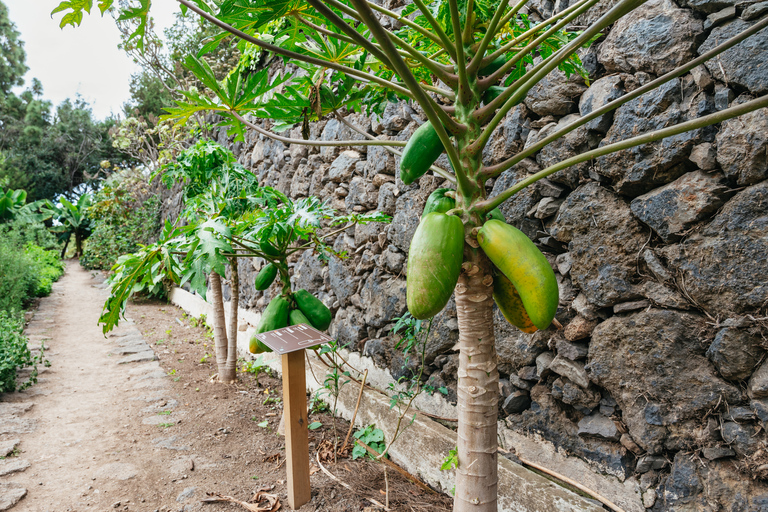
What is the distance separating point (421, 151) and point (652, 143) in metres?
0.96

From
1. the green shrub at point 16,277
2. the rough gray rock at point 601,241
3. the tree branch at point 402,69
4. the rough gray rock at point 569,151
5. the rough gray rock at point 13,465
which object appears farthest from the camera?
the green shrub at point 16,277

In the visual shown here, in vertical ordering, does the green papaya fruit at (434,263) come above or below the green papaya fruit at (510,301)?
above

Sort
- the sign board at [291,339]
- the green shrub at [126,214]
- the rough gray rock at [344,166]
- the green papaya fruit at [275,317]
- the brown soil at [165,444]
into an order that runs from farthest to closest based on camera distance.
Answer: the green shrub at [126,214], the rough gray rock at [344,166], the green papaya fruit at [275,317], the brown soil at [165,444], the sign board at [291,339]

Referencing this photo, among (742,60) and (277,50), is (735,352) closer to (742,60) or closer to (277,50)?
(742,60)

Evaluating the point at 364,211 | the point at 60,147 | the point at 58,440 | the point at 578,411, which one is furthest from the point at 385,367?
the point at 60,147

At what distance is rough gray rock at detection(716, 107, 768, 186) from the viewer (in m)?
1.26

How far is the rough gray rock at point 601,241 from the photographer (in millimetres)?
1595

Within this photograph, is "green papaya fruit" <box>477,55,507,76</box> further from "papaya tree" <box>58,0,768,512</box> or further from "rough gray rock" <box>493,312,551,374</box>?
"rough gray rock" <box>493,312,551,374</box>

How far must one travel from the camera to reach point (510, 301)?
100 centimetres

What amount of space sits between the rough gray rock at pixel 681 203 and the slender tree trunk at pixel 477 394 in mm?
927

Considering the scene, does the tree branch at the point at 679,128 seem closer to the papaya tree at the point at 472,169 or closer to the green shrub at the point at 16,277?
the papaya tree at the point at 472,169

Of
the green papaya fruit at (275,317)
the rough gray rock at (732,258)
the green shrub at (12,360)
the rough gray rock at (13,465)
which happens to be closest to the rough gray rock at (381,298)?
the green papaya fruit at (275,317)

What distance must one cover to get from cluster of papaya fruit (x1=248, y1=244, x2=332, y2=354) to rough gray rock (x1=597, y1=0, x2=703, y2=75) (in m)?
Answer: 1.83

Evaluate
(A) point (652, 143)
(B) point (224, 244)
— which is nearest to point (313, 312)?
(B) point (224, 244)
